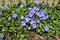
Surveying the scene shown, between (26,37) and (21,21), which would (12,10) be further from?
(26,37)

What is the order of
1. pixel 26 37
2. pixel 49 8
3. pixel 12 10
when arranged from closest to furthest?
pixel 26 37, pixel 12 10, pixel 49 8

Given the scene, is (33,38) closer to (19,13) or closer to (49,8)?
(19,13)

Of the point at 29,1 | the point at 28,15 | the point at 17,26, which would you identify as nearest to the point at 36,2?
the point at 29,1

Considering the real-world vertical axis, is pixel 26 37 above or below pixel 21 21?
below

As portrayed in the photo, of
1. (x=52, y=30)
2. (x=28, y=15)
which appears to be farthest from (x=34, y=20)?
(x=52, y=30)

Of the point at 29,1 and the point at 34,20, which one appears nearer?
the point at 34,20

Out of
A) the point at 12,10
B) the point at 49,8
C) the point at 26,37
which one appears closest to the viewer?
the point at 26,37
